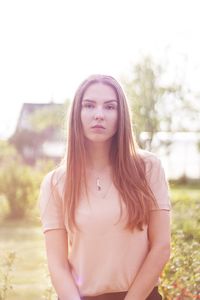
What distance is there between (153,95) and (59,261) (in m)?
14.2

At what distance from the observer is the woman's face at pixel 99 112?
8.34ft

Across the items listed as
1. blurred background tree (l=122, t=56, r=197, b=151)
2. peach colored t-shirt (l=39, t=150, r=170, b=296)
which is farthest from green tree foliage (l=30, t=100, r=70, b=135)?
peach colored t-shirt (l=39, t=150, r=170, b=296)

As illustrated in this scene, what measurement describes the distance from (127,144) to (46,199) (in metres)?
0.40

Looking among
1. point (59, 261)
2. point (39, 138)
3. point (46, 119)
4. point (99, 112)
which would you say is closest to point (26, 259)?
point (59, 261)

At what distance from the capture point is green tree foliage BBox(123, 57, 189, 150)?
610 inches

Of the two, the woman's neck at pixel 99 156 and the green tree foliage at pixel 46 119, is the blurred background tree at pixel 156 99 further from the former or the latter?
the woman's neck at pixel 99 156

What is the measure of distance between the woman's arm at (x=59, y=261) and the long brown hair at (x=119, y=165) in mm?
120

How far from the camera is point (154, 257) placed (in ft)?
8.19

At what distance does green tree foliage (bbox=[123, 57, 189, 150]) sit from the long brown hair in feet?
38.1

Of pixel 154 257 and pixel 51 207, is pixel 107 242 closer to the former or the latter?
pixel 154 257

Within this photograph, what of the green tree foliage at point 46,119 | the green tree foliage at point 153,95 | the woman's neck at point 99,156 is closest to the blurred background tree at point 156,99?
the green tree foliage at point 153,95

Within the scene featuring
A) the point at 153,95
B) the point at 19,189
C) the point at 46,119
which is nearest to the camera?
the point at 19,189

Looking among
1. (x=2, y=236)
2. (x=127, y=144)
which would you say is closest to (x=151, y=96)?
(x=2, y=236)

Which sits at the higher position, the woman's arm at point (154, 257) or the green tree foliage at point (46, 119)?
the woman's arm at point (154, 257)
